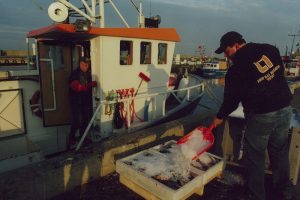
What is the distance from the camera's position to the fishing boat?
639cm

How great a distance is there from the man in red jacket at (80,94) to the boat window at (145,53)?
5.37ft

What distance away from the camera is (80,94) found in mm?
6469

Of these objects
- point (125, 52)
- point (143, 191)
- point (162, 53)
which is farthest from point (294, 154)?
point (162, 53)

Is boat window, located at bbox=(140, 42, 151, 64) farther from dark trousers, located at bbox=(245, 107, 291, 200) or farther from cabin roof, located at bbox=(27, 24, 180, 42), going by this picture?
dark trousers, located at bbox=(245, 107, 291, 200)

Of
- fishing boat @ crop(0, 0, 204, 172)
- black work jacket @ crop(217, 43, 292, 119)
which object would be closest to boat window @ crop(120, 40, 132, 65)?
fishing boat @ crop(0, 0, 204, 172)

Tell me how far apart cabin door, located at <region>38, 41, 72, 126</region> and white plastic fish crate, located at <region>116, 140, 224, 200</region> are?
401cm

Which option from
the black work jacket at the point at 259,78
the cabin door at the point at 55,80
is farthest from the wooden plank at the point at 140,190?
the cabin door at the point at 55,80

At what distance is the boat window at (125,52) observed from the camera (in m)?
6.85

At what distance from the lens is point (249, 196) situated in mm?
3646

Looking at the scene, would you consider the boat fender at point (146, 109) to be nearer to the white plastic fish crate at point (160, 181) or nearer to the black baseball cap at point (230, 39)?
the white plastic fish crate at point (160, 181)

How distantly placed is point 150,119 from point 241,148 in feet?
11.5

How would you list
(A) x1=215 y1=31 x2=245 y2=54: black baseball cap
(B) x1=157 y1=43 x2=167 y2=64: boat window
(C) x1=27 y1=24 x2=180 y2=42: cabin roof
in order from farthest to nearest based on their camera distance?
(B) x1=157 y1=43 x2=167 y2=64: boat window → (C) x1=27 y1=24 x2=180 y2=42: cabin roof → (A) x1=215 y1=31 x2=245 y2=54: black baseball cap

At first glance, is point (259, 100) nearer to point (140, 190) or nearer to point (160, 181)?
point (160, 181)

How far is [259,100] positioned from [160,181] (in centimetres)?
165
